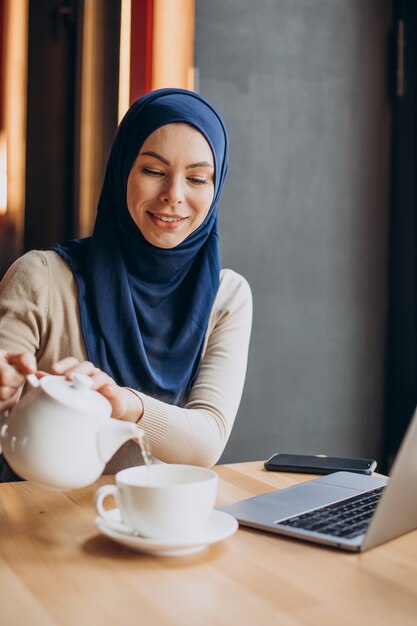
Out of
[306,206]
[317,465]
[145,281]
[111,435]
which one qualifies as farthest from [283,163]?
[111,435]

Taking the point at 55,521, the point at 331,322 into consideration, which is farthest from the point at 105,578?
the point at 331,322

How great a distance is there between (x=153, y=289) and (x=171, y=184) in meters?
0.24

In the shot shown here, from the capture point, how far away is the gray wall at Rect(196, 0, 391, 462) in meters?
2.25

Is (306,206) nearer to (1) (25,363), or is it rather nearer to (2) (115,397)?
(2) (115,397)

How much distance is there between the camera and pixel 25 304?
135 centimetres

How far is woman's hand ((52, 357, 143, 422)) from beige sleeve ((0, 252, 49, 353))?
31 cm

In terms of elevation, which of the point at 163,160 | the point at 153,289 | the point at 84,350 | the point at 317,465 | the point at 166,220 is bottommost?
the point at 317,465

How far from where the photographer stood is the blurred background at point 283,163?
219cm

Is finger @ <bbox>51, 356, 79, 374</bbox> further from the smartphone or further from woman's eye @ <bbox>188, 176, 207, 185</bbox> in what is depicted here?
woman's eye @ <bbox>188, 176, 207, 185</bbox>

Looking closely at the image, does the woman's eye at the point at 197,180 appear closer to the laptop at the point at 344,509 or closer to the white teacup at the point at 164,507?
the laptop at the point at 344,509

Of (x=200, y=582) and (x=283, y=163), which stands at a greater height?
(x=283, y=163)

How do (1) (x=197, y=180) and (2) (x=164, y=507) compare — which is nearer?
(2) (x=164, y=507)

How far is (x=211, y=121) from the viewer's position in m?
1.40

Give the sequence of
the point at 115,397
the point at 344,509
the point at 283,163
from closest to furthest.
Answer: the point at 344,509 < the point at 115,397 < the point at 283,163
